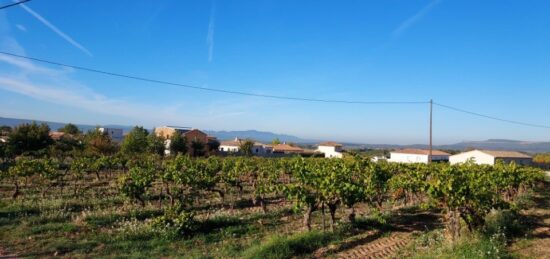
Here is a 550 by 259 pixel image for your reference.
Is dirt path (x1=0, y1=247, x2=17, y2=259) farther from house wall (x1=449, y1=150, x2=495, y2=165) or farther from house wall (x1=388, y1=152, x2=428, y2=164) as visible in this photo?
house wall (x1=388, y1=152, x2=428, y2=164)

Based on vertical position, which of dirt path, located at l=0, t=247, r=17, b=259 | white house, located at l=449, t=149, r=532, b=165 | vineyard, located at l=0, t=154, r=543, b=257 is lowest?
dirt path, located at l=0, t=247, r=17, b=259

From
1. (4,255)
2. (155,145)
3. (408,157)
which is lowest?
(4,255)

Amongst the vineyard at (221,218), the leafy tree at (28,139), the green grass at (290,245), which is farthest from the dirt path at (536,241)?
the leafy tree at (28,139)

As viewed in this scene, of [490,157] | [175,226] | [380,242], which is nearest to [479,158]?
[490,157]

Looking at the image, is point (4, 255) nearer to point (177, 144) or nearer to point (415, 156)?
point (177, 144)

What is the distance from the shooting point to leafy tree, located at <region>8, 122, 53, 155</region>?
34719 mm

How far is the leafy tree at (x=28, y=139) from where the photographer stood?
3472cm

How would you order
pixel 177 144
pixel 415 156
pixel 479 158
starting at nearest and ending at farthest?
1. pixel 177 144
2. pixel 479 158
3. pixel 415 156

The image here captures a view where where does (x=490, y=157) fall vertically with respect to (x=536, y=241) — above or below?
above

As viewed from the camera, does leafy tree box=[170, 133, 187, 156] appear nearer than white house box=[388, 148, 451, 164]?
Yes

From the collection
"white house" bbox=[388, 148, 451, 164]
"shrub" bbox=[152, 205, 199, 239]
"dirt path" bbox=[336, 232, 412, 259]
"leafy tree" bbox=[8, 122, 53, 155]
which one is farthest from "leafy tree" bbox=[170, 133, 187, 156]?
"dirt path" bbox=[336, 232, 412, 259]

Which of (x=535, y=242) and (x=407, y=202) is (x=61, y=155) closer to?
(x=407, y=202)

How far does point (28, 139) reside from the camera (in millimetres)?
35281

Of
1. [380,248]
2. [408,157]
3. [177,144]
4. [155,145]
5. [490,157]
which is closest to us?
[380,248]
